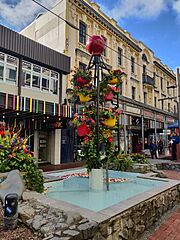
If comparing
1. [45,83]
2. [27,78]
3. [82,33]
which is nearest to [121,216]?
[27,78]

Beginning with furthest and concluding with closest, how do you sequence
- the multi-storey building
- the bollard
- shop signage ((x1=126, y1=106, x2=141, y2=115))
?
1. shop signage ((x1=126, y1=106, x2=141, y2=115))
2. the multi-storey building
3. the bollard

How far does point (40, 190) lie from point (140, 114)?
47.7ft

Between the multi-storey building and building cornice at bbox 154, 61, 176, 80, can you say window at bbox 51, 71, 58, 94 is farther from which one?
building cornice at bbox 154, 61, 176, 80

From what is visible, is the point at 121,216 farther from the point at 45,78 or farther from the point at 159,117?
the point at 159,117

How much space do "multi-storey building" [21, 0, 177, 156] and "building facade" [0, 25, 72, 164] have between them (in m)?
2.36

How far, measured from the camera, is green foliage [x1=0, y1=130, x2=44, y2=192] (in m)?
4.60

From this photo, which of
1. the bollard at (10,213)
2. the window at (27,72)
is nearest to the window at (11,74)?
the window at (27,72)

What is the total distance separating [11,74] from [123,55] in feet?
42.2

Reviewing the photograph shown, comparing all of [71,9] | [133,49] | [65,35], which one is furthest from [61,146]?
[133,49]

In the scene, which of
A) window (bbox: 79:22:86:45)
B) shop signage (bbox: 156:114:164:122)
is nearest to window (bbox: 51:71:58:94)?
window (bbox: 79:22:86:45)

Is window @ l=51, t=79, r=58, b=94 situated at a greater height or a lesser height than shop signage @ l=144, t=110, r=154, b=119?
greater

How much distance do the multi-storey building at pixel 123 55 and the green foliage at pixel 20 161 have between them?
941 centimetres

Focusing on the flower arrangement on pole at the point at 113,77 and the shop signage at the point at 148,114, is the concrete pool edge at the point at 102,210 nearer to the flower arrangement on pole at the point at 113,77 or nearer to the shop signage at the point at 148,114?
the flower arrangement on pole at the point at 113,77

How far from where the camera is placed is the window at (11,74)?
11.4 m
